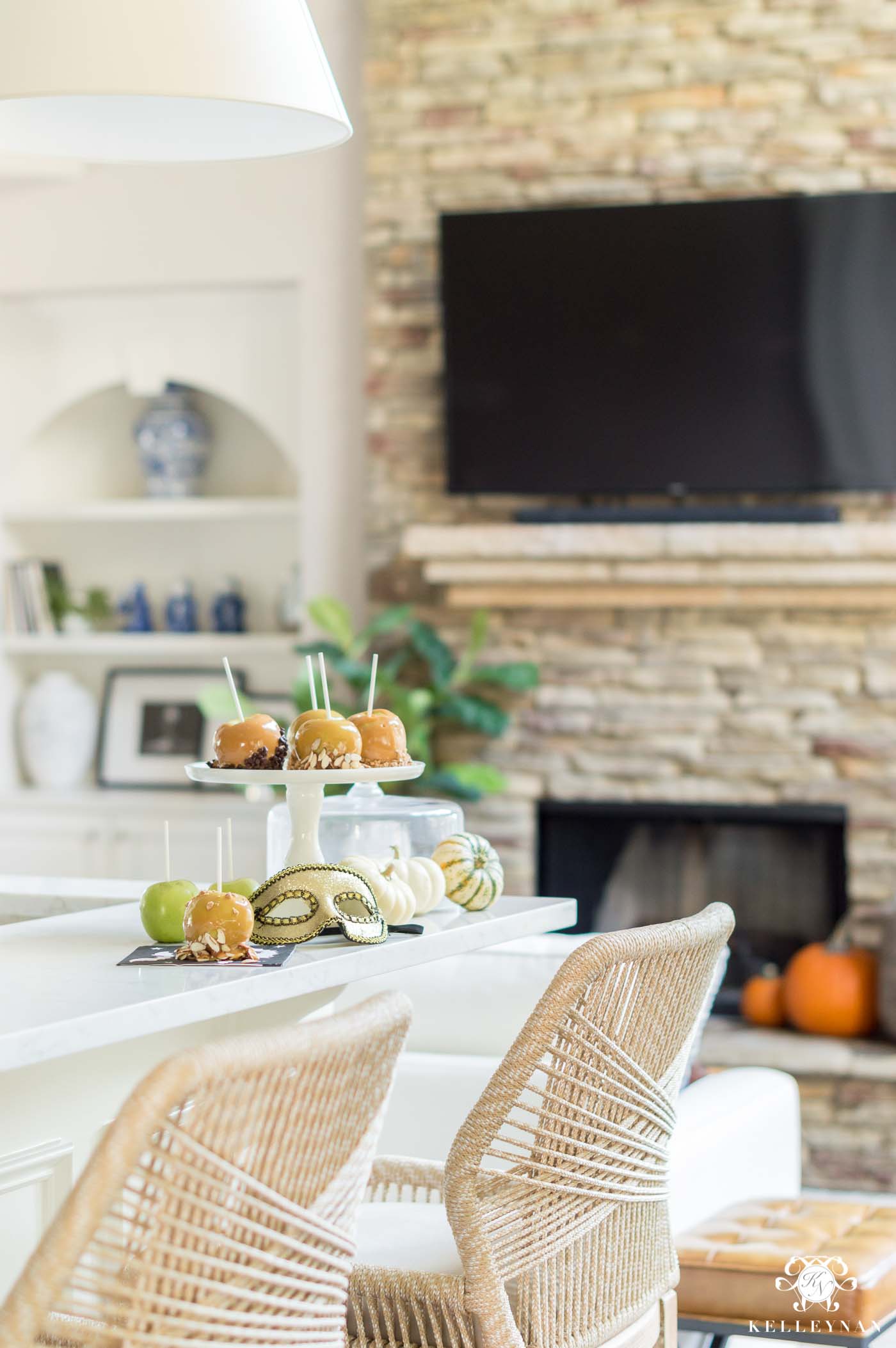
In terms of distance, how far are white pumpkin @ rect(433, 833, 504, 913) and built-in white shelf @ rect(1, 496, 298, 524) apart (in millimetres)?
3439

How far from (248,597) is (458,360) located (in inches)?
49.8

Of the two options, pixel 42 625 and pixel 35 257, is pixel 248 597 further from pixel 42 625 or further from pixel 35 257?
pixel 35 257

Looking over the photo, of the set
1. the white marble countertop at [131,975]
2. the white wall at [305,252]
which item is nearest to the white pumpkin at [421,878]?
the white marble countertop at [131,975]

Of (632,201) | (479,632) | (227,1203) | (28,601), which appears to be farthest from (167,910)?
(28,601)

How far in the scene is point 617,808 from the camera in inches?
186

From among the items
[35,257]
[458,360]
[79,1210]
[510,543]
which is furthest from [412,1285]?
[35,257]

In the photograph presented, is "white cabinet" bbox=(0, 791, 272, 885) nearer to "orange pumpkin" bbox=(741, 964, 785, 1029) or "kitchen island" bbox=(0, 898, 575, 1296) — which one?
"orange pumpkin" bbox=(741, 964, 785, 1029)

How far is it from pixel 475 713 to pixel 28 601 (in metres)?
1.77

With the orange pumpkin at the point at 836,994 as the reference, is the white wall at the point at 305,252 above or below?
above

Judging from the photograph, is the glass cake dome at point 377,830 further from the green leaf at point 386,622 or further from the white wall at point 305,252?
the white wall at point 305,252

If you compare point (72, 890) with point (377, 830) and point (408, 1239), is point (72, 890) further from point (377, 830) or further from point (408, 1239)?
point (408, 1239)

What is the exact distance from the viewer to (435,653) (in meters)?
4.73

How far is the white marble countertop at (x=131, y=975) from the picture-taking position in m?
1.28

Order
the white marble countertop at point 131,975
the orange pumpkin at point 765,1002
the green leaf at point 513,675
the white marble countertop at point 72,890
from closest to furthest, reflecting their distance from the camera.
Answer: the white marble countertop at point 131,975 < the white marble countertop at point 72,890 < the orange pumpkin at point 765,1002 < the green leaf at point 513,675
